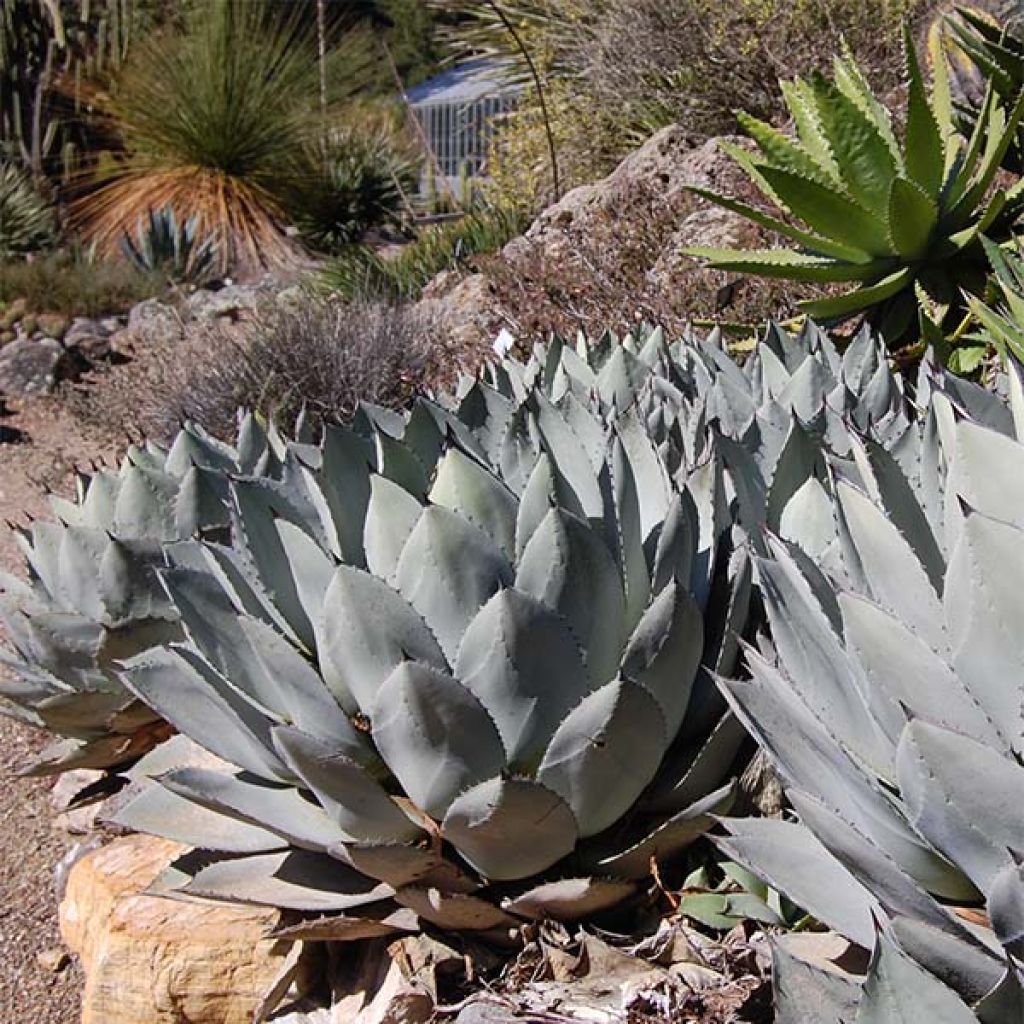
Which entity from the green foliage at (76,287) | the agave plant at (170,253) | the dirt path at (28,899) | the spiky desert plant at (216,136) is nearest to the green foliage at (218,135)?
the spiky desert plant at (216,136)

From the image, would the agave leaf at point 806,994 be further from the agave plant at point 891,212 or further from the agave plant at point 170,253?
the agave plant at point 170,253

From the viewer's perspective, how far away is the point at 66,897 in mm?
2693

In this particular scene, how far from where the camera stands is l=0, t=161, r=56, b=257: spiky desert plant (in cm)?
1400

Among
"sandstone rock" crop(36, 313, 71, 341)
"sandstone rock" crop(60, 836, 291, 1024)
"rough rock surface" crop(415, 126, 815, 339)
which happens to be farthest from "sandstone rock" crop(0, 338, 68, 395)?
"sandstone rock" crop(60, 836, 291, 1024)

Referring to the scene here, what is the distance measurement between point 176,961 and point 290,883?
0.42m

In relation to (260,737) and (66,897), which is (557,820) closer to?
(260,737)

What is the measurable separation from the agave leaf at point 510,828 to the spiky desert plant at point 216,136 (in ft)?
41.4

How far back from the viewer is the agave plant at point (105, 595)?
2.79 metres

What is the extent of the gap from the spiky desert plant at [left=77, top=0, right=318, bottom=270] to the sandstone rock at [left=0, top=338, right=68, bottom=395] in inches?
151

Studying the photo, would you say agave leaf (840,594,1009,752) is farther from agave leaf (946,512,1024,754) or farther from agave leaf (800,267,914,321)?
agave leaf (800,267,914,321)

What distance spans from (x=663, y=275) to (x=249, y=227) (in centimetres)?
948

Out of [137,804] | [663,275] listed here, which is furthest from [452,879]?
[663,275]

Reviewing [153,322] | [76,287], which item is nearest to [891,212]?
[153,322]

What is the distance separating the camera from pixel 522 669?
171cm
